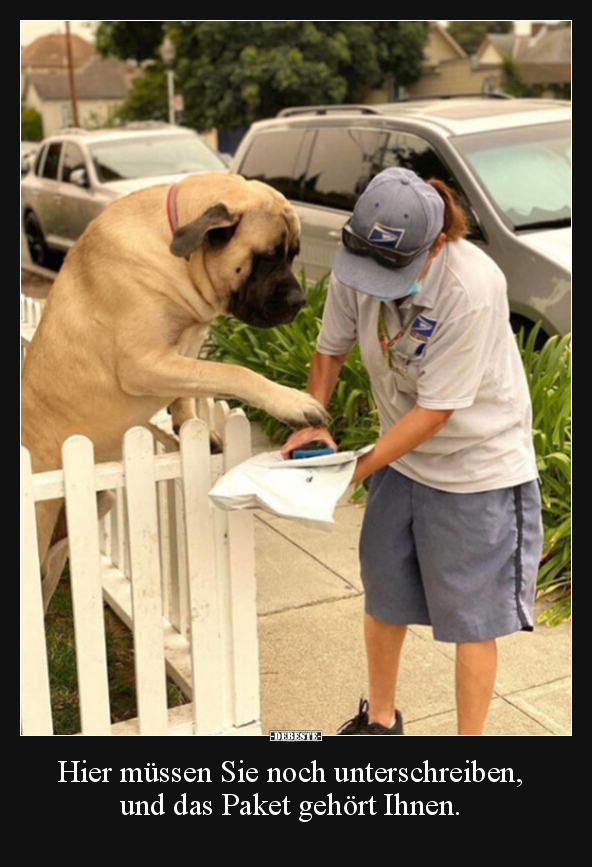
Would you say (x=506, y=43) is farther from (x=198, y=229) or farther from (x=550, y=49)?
(x=198, y=229)

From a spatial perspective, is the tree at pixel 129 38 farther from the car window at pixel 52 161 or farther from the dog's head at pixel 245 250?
the dog's head at pixel 245 250

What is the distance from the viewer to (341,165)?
7988 mm

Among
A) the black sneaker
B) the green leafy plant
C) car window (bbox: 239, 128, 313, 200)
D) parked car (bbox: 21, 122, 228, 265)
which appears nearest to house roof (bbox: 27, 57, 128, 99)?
parked car (bbox: 21, 122, 228, 265)

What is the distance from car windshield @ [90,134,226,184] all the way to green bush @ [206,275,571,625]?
6104 mm

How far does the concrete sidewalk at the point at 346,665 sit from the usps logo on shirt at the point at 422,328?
1516 mm

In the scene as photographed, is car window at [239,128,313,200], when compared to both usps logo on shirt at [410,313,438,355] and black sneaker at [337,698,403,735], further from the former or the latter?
usps logo on shirt at [410,313,438,355]

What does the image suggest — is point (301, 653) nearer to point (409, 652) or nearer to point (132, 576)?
point (409, 652)

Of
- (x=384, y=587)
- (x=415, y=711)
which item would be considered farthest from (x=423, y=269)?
(x=415, y=711)

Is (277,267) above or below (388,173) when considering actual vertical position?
below

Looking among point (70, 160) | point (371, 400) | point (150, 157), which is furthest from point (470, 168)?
point (70, 160)

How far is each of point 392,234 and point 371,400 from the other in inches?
137

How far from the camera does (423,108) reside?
7.90 metres

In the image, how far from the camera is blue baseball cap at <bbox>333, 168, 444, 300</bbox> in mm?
2738
